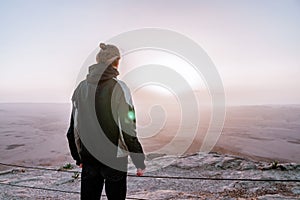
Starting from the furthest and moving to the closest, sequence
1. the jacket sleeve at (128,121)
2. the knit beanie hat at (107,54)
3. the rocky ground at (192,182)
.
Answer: the rocky ground at (192,182), the knit beanie hat at (107,54), the jacket sleeve at (128,121)

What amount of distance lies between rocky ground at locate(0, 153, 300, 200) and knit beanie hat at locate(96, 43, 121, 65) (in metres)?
2.26

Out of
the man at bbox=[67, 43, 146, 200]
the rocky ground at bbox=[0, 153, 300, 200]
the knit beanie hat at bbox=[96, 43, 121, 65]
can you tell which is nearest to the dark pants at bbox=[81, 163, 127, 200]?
the man at bbox=[67, 43, 146, 200]

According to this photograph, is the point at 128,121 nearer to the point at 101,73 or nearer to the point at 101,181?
the point at 101,73

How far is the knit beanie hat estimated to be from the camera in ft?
6.35

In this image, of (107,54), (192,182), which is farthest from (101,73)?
(192,182)

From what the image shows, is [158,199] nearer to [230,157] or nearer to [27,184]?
[27,184]

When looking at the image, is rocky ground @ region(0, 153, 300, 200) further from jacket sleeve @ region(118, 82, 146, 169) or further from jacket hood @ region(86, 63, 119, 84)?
jacket hood @ region(86, 63, 119, 84)

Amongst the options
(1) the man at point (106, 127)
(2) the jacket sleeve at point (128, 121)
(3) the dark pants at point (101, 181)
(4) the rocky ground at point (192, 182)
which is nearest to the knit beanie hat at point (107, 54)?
(1) the man at point (106, 127)

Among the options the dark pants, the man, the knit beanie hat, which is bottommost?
the dark pants

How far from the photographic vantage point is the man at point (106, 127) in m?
1.84

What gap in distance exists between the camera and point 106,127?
1.83 metres

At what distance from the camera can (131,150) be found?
1889 mm

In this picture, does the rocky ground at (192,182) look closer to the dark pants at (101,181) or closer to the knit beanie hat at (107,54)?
the dark pants at (101,181)

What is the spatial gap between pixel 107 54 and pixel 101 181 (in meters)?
1.03
